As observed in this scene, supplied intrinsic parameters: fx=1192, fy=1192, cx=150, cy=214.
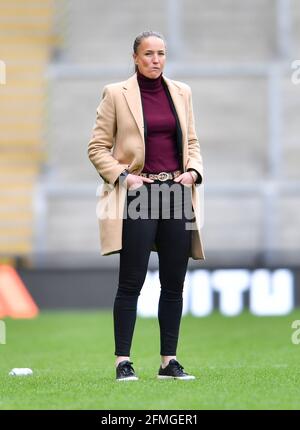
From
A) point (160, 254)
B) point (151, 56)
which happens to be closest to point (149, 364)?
point (160, 254)

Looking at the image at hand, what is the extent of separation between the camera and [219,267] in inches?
525

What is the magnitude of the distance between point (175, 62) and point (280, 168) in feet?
6.69

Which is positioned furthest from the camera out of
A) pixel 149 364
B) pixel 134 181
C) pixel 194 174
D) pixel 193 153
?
pixel 149 364

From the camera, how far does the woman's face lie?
6043 millimetres

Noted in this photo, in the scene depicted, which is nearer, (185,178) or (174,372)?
(185,178)

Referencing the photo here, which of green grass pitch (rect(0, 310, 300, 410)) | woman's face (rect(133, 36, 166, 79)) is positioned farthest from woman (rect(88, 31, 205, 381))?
green grass pitch (rect(0, 310, 300, 410))

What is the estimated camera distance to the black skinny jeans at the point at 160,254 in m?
6.08

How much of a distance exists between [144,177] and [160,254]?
16.6 inches

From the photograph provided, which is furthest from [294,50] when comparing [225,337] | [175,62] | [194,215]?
[194,215]

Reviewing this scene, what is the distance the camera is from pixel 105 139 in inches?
243

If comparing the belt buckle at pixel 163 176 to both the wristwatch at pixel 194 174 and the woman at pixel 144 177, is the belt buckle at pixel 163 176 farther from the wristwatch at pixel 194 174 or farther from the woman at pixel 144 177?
the wristwatch at pixel 194 174

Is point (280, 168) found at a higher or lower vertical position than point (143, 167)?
higher

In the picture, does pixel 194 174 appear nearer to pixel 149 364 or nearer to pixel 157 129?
pixel 157 129
